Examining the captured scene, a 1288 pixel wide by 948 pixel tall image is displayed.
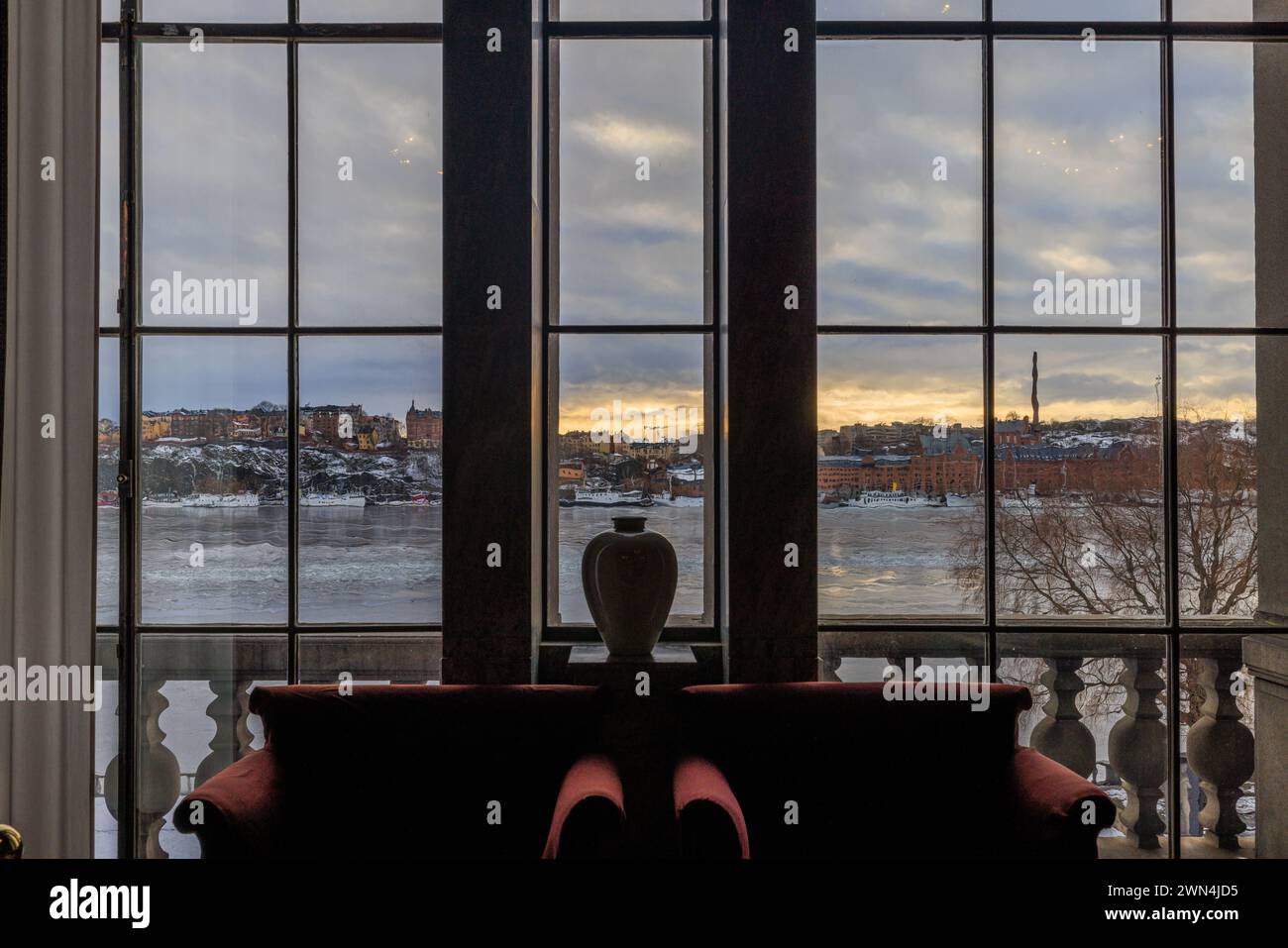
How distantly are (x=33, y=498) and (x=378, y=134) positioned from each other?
1618 mm

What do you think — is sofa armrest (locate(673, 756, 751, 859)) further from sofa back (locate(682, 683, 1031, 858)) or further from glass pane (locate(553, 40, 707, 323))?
glass pane (locate(553, 40, 707, 323))

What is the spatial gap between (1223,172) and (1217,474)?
1.05 meters

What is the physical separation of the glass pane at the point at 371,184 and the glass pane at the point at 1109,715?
7.97ft

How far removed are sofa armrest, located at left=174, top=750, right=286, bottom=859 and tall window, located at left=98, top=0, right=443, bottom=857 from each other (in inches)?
26.3

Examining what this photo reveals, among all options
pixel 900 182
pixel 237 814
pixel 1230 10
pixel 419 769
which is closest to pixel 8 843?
pixel 237 814

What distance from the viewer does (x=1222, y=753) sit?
2.49m

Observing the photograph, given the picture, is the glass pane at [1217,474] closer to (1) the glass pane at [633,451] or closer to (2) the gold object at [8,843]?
(1) the glass pane at [633,451]

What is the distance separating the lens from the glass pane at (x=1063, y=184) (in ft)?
8.50

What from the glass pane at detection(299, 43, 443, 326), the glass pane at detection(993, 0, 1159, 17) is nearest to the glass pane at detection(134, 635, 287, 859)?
the glass pane at detection(299, 43, 443, 326)

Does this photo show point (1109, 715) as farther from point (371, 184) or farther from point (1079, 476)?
point (371, 184)

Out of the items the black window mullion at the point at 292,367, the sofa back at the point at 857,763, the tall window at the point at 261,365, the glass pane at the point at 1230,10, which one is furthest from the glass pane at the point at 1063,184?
the black window mullion at the point at 292,367

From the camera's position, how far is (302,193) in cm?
263
